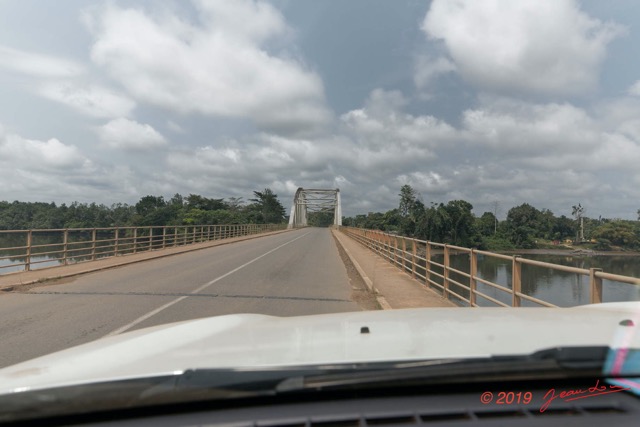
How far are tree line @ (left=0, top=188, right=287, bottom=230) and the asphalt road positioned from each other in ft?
38.2

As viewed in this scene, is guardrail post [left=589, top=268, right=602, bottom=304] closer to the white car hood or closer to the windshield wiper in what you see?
the white car hood

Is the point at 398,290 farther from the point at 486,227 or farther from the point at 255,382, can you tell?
the point at 486,227

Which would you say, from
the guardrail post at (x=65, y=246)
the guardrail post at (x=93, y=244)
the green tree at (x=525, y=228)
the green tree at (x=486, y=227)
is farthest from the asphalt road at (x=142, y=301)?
the green tree at (x=486, y=227)

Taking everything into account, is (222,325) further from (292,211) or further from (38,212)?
(292,211)

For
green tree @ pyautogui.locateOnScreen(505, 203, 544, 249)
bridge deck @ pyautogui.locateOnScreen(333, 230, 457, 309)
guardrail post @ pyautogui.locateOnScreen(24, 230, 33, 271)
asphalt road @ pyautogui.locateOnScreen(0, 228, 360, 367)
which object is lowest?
asphalt road @ pyautogui.locateOnScreen(0, 228, 360, 367)

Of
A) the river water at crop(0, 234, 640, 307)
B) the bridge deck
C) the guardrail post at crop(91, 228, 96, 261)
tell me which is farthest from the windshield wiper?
the guardrail post at crop(91, 228, 96, 261)

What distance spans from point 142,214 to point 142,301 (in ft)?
228

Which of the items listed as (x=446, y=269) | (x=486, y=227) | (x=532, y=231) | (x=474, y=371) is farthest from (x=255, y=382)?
(x=486, y=227)

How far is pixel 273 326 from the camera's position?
10.9ft

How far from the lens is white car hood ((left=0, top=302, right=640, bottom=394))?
2.11 meters

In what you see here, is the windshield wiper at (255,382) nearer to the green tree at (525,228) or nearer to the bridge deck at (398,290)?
the bridge deck at (398,290)

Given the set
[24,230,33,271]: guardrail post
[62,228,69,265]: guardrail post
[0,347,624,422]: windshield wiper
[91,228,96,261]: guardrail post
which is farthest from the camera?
[91,228,96,261]: guardrail post

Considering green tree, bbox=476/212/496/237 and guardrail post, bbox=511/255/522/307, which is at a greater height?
green tree, bbox=476/212/496/237

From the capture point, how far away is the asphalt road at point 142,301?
608 centimetres
